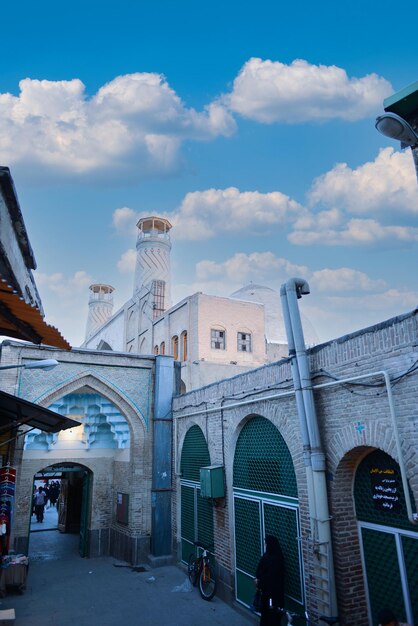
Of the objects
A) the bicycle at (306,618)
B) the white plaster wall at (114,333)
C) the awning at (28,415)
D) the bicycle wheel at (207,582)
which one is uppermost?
the white plaster wall at (114,333)

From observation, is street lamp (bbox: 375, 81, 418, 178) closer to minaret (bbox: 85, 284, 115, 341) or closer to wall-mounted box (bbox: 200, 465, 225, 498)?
wall-mounted box (bbox: 200, 465, 225, 498)

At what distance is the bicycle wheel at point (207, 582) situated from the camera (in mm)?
9076

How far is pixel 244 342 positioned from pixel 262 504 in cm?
1414

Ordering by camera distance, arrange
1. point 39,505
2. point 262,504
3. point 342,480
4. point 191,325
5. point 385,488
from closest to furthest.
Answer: point 385,488 → point 342,480 → point 262,504 → point 39,505 → point 191,325

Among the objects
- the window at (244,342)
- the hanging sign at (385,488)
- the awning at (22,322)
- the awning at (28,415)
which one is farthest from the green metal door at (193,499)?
the window at (244,342)

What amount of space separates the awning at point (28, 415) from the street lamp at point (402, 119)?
7.31 metres

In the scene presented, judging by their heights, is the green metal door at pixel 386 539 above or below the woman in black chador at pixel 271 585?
above

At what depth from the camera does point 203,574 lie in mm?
9375

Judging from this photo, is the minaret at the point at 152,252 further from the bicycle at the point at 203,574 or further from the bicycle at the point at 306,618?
the bicycle at the point at 306,618

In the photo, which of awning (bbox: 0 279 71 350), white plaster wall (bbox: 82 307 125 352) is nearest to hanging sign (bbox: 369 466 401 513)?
awning (bbox: 0 279 71 350)

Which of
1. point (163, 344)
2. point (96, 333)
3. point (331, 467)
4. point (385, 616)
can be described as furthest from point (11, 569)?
point (96, 333)

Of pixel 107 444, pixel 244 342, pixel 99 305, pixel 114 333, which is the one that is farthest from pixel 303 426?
pixel 99 305

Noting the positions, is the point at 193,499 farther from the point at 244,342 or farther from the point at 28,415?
the point at 244,342

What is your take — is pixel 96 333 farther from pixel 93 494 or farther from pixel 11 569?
pixel 11 569
